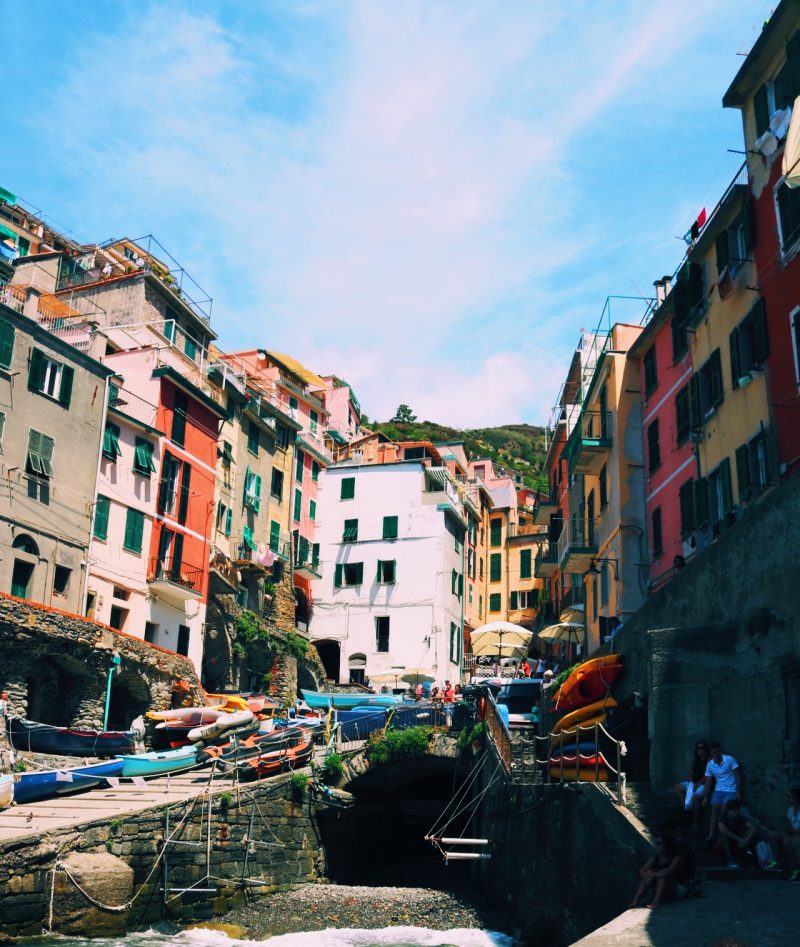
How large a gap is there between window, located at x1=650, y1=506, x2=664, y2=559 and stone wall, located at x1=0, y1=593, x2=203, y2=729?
1803cm

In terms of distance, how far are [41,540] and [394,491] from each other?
1151 inches

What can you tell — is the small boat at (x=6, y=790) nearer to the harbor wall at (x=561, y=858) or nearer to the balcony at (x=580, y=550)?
→ the harbor wall at (x=561, y=858)

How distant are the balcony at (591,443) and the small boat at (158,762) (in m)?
17.8

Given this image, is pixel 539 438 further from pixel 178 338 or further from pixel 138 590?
pixel 138 590

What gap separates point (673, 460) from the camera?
31828 mm

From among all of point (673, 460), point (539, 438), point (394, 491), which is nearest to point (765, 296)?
point (673, 460)

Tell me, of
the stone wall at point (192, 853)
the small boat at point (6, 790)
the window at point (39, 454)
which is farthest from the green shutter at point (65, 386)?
the stone wall at point (192, 853)

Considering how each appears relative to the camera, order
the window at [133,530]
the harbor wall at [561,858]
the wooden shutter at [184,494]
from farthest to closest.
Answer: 1. the wooden shutter at [184,494]
2. the window at [133,530]
3. the harbor wall at [561,858]

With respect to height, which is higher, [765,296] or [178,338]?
[178,338]

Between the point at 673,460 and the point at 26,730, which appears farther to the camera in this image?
the point at 673,460

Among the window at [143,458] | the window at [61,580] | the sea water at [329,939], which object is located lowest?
the sea water at [329,939]

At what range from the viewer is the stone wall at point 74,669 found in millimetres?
29984

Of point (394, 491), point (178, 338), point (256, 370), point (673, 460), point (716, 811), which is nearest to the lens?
point (716, 811)

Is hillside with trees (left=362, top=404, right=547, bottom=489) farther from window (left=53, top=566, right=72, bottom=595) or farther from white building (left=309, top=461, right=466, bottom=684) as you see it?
window (left=53, top=566, right=72, bottom=595)
